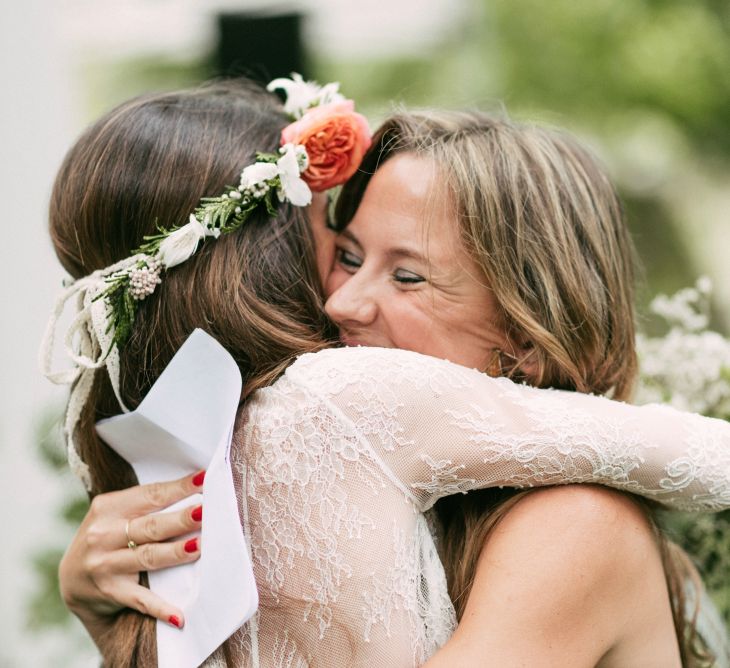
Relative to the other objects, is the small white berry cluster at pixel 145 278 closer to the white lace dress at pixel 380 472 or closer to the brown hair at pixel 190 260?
the brown hair at pixel 190 260

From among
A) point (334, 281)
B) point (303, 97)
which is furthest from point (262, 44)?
point (334, 281)

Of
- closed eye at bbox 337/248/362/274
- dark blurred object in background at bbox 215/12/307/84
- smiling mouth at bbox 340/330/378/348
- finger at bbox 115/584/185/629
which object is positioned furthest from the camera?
dark blurred object in background at bbox 215/12/307/84

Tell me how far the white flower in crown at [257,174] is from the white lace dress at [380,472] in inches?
20.5

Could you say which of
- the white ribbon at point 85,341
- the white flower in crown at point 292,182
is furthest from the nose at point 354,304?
the white ribbon at point 85,341

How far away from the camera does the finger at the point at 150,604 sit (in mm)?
2174

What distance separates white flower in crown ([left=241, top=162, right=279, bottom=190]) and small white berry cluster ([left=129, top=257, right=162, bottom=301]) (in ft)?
0.99

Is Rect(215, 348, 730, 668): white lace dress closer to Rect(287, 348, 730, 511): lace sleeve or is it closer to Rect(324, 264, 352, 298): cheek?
Rect(287, 348, 730, 511): lace sleeve

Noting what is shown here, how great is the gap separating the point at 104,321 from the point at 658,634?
161cm

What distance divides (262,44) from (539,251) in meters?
4.16

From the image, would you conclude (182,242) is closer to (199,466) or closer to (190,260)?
(190,260)

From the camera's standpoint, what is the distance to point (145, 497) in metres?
2.36

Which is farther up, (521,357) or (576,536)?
(521,357)

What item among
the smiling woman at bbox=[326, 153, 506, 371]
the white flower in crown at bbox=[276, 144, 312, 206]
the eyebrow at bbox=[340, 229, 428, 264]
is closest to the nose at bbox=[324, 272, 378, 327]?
the smiling woman at bbox=[326, 153, 506, 371]

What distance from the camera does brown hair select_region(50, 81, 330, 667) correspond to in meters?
2.21
